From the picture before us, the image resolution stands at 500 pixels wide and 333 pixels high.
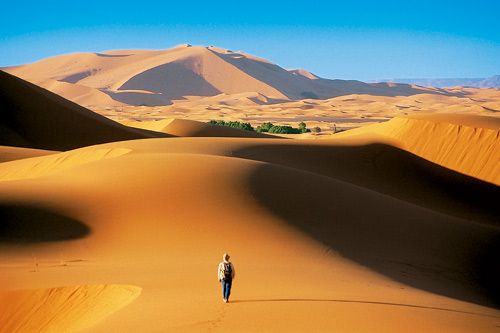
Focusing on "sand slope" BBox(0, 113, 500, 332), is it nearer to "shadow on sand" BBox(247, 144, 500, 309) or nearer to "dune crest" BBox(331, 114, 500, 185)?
"shadow on sand" BBox(247, 144, 500, 309)

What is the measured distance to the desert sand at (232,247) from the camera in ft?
30.3

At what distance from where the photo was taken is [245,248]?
14.7m

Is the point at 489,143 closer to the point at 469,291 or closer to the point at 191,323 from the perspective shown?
the point at 469,291

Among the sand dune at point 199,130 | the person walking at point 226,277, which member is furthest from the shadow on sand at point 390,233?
the sand dune at point 199,130

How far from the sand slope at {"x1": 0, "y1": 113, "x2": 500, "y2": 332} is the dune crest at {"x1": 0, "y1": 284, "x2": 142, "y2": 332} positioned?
114 mm

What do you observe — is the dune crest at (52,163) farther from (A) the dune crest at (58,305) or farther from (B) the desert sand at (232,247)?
(A) the dune crest at (58,305)

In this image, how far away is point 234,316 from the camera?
860 centimetres

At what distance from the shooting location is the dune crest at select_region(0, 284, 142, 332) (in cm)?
976

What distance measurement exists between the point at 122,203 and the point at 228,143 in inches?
562

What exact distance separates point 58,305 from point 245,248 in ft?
17.5

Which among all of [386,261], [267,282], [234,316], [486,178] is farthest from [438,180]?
[234,316]

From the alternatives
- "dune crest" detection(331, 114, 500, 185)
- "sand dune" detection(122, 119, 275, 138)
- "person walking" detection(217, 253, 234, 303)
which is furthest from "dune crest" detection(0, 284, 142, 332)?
"sand dune" detection(122, 119, 275, 138)

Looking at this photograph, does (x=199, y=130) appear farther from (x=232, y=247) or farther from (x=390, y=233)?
(x=232, y=247)

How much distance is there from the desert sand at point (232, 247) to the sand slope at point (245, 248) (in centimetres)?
5
